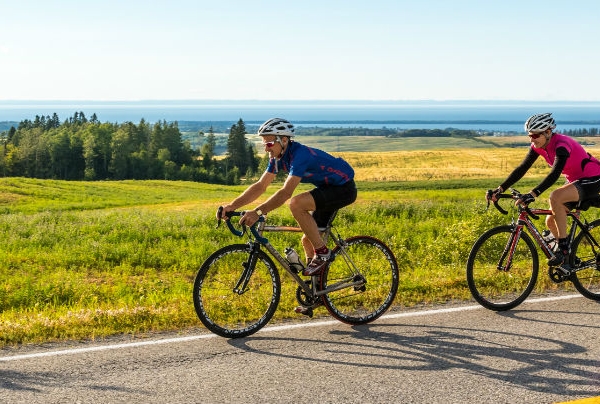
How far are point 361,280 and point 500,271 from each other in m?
1.79

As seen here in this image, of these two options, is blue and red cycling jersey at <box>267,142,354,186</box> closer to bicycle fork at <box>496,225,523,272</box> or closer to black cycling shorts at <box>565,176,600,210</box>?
bicycle fork at <box>496,225,523,272</box>

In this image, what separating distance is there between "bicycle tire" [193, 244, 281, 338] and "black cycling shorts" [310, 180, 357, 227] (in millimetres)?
748

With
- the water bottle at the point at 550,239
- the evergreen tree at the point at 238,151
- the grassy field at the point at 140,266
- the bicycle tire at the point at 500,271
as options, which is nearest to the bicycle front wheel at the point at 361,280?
the grassy field at the point at 140,266

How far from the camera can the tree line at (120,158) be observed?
468 feet

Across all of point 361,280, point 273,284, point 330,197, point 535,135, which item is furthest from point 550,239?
point 273,284

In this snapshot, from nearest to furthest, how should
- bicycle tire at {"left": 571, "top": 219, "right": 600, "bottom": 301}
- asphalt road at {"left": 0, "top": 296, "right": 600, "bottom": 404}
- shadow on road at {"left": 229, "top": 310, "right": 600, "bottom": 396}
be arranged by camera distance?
1. asphalt road at {"left": 0, "top": 296, "right": 600, "bottom": 404}
2. shadow on road at {"left": 229, "top": 310, "right": 600, "bottom": 396}
3. bicycle tire at {"left": 571, "top": 219, "right": 600, "bottom": 301}

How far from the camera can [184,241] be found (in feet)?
49.1

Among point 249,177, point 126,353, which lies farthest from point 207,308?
point 249,177

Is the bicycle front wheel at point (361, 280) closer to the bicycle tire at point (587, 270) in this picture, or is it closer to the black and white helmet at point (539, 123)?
the black and white helmet at point (539, 123)

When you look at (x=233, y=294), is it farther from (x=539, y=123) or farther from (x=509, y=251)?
(x=539, y=123)

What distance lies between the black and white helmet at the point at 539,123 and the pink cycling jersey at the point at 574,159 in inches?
7.7

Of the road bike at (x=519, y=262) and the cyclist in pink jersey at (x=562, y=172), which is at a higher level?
the cyclist in pink jersey at (x=562, y=172)

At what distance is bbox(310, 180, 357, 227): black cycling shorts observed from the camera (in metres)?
6.45

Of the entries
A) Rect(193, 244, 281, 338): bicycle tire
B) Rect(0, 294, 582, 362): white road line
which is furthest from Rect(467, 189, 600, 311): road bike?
Rect(193, 244, 281, 338): bicycle tire
